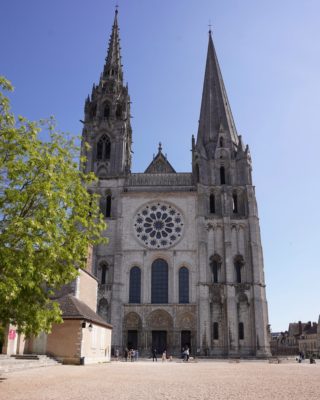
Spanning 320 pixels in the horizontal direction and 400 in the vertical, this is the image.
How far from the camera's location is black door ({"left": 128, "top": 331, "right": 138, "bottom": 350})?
4025 cm

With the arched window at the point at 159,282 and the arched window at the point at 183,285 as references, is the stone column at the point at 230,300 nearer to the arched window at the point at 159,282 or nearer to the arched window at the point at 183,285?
the arched window at the point at 183,285

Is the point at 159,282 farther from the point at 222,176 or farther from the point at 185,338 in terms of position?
the point at 222,176

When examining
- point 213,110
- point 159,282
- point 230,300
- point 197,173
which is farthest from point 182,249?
point 213,110

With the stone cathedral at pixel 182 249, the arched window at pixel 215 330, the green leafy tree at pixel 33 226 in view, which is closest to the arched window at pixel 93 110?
the stone cathedral at pixel 182 249

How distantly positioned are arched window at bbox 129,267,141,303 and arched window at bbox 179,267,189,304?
13.9 ft

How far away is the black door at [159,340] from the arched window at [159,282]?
3017mm

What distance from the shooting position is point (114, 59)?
56219 millimetres

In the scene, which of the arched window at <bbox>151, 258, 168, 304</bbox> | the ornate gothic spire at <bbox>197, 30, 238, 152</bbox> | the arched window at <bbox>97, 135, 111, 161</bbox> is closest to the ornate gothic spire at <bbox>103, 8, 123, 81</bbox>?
the arched window at <bbox>97, 135, 111, 161</bbox>

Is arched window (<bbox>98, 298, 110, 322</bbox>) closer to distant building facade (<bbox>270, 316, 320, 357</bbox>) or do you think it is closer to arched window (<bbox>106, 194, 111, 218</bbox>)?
arched window (<bbox>106, 194, 111, 218</bbox>)

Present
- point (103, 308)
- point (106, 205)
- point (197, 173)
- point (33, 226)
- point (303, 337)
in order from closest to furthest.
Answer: point (33, 226)
point (103, 308)
point (106, 205)
point (197, 173)
point (303, 337)

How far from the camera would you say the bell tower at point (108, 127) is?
4675cm

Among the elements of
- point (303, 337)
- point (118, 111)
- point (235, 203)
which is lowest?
point (303, 337)

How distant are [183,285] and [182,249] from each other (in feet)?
12.1

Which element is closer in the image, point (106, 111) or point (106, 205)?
point (106, 205)
